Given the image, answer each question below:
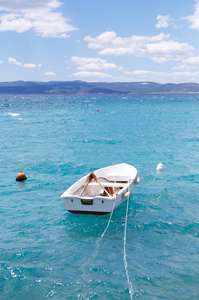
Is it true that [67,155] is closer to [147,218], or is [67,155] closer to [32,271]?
[147,218]

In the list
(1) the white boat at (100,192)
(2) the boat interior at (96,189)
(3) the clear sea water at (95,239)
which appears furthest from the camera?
(2) the boat interior at (96,189)

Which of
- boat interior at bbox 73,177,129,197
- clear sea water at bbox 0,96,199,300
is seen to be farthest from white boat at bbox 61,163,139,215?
clear sea water at bbox 0,96,199,300

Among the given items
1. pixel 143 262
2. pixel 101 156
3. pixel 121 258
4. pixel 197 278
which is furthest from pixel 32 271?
pixel 101 156

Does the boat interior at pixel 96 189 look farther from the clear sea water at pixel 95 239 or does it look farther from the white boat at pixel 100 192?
the clear sea water at pixel 95 239

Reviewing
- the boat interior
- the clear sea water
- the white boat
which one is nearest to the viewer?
the clear sea water

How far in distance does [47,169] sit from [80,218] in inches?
415

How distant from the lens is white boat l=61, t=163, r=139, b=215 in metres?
14.6

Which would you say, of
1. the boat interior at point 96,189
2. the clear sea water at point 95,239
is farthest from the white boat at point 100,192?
the clear sea water at point 95,239

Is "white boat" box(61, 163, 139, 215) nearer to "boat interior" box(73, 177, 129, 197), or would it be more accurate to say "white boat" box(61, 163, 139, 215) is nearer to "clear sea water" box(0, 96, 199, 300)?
"boat interior" box(73, 177, 129, 197)

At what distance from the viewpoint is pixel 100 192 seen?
16438 millimetres

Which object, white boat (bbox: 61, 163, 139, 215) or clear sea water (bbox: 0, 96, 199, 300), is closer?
clear sea water (bbox: 0, 96, 199, 300)

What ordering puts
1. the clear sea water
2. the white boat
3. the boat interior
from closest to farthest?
1. the clear sea water
2. the white boat
3. the boat interior

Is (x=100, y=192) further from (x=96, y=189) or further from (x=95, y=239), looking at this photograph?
(x=95, y=239)

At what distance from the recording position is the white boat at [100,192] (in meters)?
14.6
